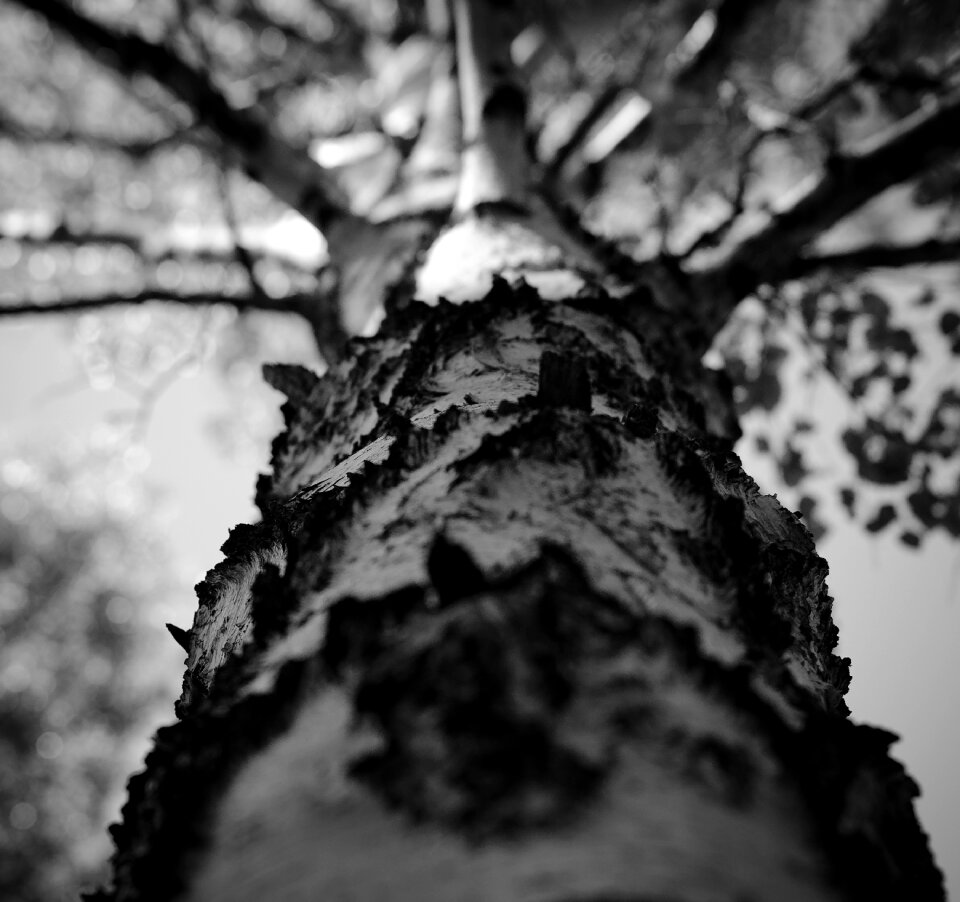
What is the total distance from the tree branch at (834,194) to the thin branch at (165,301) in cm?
141

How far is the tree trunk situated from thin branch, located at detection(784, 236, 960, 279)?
1982mm

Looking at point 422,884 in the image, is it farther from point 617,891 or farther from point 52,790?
point 52,790

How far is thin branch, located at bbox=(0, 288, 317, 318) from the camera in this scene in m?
2.63

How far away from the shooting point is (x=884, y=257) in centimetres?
263

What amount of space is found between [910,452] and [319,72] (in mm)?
5088

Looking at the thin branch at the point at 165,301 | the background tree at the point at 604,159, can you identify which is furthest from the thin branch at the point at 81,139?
the thin branch at the point at 165,301

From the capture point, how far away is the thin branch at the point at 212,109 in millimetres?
2598

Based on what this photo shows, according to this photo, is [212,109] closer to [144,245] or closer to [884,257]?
[144,245]

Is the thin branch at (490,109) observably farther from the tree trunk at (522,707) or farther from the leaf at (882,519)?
the leaf at (882,519)

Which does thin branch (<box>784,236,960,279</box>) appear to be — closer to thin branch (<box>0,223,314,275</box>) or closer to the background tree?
the background tree

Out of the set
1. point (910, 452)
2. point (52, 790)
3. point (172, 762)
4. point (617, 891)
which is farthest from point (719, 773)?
point (52, 790)

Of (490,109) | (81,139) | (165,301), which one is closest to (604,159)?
(490,109)

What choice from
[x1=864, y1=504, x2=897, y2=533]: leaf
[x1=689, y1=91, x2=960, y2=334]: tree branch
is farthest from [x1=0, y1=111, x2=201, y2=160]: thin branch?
[x1=864, y1=504, x2=897, y2=533]: leaf

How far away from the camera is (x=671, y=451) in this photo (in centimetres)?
86
